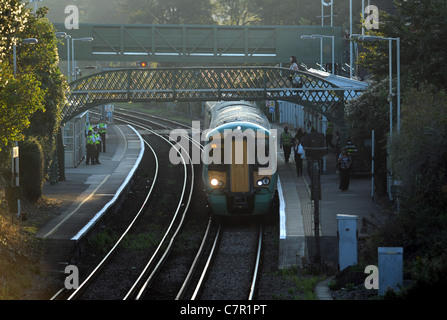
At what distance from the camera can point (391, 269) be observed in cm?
1700

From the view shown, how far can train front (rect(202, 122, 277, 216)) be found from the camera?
26312mm

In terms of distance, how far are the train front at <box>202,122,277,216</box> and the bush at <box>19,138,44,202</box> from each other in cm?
654

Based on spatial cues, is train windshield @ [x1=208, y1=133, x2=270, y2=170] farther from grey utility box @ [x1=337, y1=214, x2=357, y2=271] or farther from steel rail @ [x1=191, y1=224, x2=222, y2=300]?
grey utility box @ [x1=337, y1=214, x2=357, y2=271]

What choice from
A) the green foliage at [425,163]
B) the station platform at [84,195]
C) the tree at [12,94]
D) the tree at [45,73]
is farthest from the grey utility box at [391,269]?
the tree at [45,73]

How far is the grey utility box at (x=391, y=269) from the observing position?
667 inches

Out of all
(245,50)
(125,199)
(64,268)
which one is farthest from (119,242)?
(245,50)

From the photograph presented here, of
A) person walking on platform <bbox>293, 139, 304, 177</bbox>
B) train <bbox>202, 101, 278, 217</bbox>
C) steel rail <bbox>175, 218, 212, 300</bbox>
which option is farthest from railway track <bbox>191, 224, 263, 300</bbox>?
person walking on platform <bbox>293, 139, 304, 177</bbox>

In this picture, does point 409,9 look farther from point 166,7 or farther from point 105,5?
point 105,5

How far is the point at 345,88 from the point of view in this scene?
3919cm

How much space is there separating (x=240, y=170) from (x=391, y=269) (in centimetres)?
988

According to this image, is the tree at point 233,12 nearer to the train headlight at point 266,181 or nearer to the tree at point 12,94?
the train headlight at point 266,181

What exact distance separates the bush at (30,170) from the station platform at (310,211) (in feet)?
28.8

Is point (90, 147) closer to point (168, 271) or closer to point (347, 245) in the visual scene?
point (168, 271)

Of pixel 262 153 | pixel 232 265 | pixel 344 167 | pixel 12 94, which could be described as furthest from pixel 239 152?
pixel 12 94
